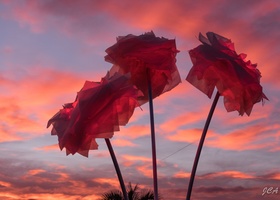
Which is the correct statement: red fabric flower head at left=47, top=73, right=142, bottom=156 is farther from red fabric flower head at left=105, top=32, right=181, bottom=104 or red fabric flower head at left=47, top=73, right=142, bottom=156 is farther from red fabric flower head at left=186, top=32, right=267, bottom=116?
red fabric flower head at left=186, top=32, right=267, bottom=116

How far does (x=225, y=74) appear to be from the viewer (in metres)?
7.55

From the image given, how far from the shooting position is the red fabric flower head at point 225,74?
7.50m

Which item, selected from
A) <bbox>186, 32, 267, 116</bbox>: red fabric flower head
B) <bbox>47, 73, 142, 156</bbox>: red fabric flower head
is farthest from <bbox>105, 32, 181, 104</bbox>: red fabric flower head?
<bbox>47, 73, 142, 156</bbox>: red fabric flower head

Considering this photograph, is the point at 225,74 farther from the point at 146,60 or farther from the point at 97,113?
the point at 97,113

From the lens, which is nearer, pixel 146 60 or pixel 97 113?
pixel 97 113

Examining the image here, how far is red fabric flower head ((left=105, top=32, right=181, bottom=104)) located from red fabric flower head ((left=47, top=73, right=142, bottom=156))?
1.60 ft

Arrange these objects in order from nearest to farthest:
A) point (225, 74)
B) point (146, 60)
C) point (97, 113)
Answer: point (97, 113), point (225, 74), point (146, 60)

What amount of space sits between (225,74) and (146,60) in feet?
4.11

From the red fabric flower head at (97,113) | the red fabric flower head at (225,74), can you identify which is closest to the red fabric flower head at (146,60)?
the red fabric flower head at (225,74)

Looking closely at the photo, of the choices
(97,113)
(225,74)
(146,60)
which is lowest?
(97,113)

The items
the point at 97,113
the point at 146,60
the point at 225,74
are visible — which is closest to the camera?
the point at 97,113

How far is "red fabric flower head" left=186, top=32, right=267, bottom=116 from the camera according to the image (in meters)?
7.50

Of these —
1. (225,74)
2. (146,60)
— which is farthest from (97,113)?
(225,74)

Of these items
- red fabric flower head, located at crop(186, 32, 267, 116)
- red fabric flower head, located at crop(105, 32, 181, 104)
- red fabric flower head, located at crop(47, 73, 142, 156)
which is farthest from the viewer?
red fabric flower head, located at crop(105, 32, 181, 104)
